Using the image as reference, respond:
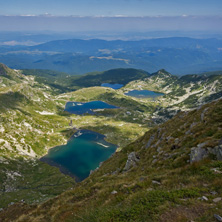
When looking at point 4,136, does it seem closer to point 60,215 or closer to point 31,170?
point 31,170

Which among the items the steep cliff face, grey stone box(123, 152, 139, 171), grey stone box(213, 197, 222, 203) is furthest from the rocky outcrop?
grey stone box(123, 152, 139, 171)

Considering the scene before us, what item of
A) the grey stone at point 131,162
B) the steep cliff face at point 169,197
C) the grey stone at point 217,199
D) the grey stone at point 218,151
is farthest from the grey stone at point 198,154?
the grey stone at point 131,162

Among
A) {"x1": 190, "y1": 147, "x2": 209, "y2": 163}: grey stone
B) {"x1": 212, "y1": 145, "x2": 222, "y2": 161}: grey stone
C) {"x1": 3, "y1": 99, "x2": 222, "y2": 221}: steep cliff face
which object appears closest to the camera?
{"x1": 3, "y1": 99, "x2": 222, "y2": 221}: steep cliff face

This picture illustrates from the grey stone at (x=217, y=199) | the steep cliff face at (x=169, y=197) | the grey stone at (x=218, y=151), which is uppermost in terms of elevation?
the grey stone at (x=218, y=151)

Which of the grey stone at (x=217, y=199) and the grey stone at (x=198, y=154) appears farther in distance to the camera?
the grey stone at (x=198, y=154)

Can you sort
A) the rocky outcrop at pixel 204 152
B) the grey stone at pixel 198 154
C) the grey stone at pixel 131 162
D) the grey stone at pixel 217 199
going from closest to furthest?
the grey stone at pixel 217 199, the rocky outcrop at pixel 204 152, the grey stone at pixel 198 154, the grey stone at pixel 131 162

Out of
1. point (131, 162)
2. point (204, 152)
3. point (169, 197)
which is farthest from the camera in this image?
point (131, 162)

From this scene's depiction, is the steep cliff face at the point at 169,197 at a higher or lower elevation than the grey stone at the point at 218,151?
lower

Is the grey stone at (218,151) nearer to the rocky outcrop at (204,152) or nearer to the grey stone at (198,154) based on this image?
the rocky outcrop at (204,152)

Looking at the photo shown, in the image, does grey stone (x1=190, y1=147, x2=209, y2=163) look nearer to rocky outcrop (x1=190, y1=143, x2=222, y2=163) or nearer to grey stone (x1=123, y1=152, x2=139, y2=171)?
rocky outcrop (x1=190, y1=143, x2=222, y2=163)

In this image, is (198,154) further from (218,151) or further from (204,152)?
(218,151)

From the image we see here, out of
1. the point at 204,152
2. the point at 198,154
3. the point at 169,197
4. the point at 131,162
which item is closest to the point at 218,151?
the point at 204,152
